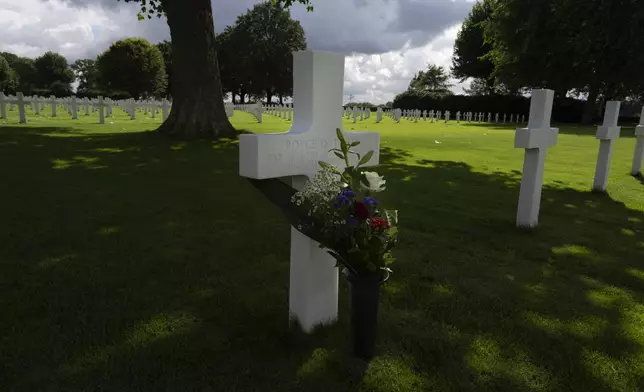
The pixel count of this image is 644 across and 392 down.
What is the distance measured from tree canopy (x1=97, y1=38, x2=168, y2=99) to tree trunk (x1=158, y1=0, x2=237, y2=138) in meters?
42.9

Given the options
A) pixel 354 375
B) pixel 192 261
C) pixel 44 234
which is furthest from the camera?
pixel 44 234

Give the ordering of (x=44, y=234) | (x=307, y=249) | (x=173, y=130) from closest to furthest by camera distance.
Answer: (x=307, y=249) < (x=44, y=234) < (x=173, y=130)

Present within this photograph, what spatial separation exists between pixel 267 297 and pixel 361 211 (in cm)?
122

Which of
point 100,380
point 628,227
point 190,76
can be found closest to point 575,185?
point 628,227

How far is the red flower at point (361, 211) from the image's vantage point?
2101 millimetres

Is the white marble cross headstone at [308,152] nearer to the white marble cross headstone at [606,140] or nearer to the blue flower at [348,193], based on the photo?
the blue flower at [348,193]

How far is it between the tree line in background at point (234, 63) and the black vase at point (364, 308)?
5376 centimetres

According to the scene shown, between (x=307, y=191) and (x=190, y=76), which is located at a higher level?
(x=190, y=76)

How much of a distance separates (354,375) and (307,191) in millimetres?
938

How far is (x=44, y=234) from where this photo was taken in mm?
4000

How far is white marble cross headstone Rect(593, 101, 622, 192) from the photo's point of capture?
6848mm

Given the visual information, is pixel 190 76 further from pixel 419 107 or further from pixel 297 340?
pixel 419 107

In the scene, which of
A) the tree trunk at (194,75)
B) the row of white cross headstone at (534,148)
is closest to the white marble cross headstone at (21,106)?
the tree trunk at (194,75)

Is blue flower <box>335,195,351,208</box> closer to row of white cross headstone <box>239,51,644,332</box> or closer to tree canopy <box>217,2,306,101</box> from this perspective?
row of white cross headstone <box>239,51,644,332</box>
